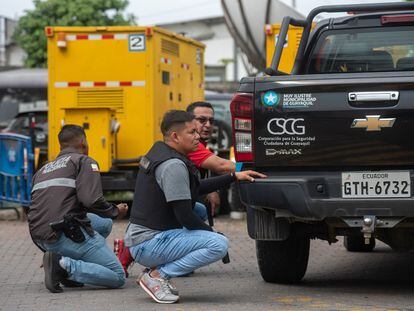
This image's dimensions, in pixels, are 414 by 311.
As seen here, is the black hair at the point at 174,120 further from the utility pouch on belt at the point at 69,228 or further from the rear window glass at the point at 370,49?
the rear window glass at the point at 370,49

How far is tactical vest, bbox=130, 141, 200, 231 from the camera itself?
7188mm

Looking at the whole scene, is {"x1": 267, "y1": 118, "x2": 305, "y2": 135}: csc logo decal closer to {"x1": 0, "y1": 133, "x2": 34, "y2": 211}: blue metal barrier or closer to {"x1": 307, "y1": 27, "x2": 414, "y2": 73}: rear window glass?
{"x1": 307, "y1": 27, "x2": 414, "y2": 73}: rear window glass

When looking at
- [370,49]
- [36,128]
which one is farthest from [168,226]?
[36,128]

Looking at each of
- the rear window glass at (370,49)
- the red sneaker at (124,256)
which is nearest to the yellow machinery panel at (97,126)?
the red sneaker at (124,256)

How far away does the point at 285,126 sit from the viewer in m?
7.07

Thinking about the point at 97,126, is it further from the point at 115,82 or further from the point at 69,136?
the point at 69,136

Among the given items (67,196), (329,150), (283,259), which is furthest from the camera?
(283,259)

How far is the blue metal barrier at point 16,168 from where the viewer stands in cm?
1424

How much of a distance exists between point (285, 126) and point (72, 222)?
6.10 feet

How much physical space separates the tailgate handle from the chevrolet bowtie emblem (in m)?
0.13

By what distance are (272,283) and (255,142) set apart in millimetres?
1592

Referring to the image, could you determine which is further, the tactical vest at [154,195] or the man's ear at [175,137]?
the man's ear at [175,137]

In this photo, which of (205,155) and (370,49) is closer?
(370,49)

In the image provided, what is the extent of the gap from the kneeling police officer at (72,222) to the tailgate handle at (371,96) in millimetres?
2123
